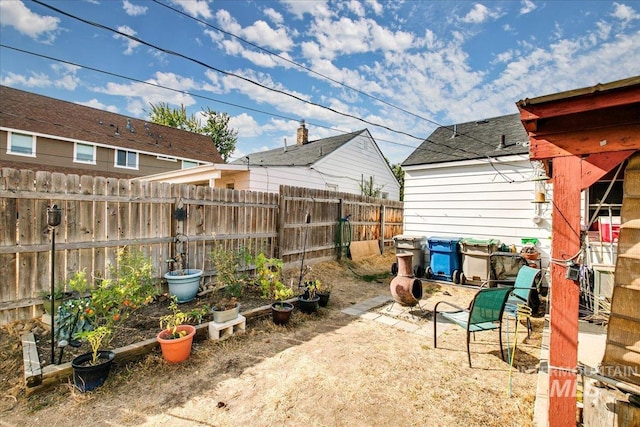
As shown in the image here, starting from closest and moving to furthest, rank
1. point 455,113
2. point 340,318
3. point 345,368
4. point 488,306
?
point 345,368, point 488,306, point 340,318, point 455,113

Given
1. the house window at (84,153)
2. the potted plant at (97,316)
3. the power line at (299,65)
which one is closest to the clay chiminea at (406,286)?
the potted plant at (97,316)

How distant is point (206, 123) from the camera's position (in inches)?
1222

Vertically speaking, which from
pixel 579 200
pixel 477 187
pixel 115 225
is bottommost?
pixel 115 225

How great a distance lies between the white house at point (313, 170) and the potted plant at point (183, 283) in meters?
5.01

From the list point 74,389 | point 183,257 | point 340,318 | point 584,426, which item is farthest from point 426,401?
point 183,257

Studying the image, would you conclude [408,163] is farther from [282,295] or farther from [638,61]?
[282,295]

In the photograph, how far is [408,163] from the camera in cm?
881

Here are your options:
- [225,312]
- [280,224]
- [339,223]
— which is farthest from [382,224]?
[225,312]

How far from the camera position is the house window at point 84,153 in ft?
48.2

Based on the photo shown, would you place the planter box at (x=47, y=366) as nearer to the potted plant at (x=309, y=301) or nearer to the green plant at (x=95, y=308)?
the green plant at (x=95, y=308)

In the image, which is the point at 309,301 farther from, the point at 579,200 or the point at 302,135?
the point at 302,135

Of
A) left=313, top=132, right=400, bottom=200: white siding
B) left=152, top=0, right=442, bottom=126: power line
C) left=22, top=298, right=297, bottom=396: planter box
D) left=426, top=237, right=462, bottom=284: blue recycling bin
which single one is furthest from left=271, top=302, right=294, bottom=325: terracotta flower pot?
left=313, top=132, right=400, bottom=200: white siding

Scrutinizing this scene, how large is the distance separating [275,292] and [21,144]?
16476 mm

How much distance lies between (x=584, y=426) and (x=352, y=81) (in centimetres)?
775
